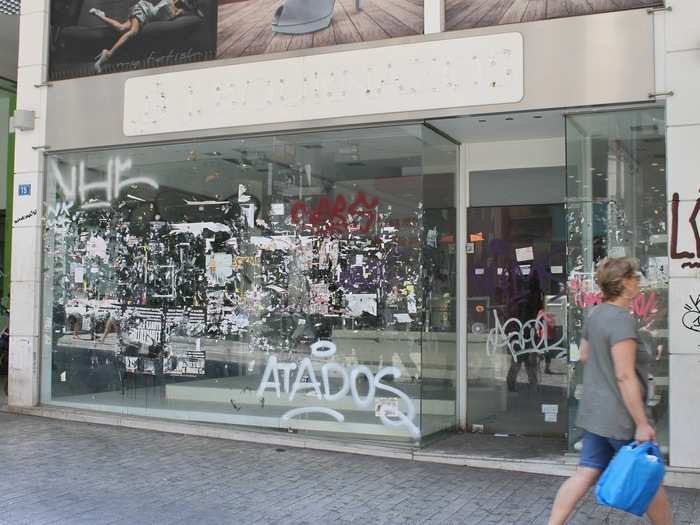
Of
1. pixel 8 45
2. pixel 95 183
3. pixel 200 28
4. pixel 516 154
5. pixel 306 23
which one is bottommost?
pixel 95 183

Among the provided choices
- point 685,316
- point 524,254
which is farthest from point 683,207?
point 524,254

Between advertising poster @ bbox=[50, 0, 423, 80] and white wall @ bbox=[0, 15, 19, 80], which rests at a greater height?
white wall @ bbox=[0, 15, 19, 80]

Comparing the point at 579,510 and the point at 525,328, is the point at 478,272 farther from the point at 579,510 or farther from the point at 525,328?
the point at 579,510

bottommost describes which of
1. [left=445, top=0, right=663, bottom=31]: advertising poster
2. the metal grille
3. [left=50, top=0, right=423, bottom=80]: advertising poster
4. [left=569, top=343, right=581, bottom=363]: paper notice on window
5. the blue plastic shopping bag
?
the blue plastic shopping bag

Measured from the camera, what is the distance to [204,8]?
8.80 meters

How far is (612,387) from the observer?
4277 mm

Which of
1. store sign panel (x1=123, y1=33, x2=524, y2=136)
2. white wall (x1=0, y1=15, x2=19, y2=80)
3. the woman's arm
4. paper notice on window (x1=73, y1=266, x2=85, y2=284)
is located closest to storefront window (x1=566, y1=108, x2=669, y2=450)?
store sign panel (x1=123, y1=33, x2=524, y2=136)

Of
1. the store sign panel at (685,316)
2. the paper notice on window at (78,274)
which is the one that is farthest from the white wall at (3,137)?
the store sign panel at (685,316)

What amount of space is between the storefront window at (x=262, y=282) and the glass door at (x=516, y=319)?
0.36m

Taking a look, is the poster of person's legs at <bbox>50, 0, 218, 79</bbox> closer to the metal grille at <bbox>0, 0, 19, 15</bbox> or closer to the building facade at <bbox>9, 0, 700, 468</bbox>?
the building facade at <bbox>9, 0, 700, 468</bbox>

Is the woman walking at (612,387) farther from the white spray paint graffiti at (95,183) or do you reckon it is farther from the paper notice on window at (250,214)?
the white spray paint graffiti at (95,183)

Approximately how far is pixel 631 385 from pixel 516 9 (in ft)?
14.7

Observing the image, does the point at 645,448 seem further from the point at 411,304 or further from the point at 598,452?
the point at 411,304

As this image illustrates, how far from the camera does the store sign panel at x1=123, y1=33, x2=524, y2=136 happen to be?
7285mm
